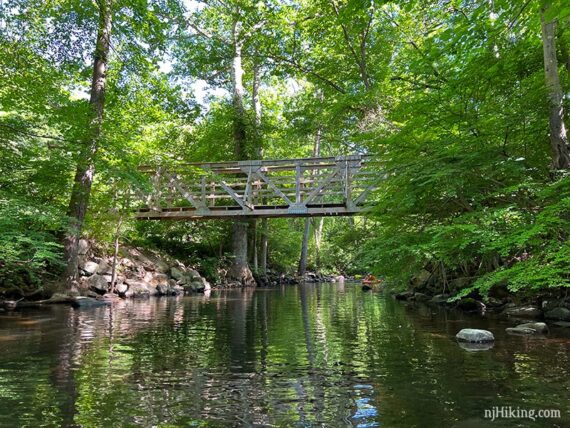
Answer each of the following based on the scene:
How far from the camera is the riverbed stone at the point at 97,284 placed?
12.3m

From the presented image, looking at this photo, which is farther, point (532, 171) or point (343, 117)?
point (343, 117)

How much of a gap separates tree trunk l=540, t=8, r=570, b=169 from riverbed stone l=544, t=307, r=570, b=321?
3.06 meters

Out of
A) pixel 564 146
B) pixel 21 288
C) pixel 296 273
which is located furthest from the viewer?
pixel 296 273

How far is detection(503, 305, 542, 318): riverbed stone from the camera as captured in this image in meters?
8.30

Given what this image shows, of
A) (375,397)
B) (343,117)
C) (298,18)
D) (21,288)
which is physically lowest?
(375,397)

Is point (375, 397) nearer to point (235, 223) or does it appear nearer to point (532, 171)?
point (532, 171)

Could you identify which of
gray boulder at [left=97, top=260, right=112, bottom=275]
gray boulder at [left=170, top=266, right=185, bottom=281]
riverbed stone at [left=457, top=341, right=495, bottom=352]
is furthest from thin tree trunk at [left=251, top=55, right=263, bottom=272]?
riverbed stone at [left=457, top=341, right=495, bottom=352]

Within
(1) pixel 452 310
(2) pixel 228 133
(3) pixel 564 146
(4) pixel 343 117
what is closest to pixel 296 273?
(2) pixel 228 133

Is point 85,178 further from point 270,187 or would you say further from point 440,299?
point 440,299

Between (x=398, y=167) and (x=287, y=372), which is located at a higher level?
(x=398, y=167)

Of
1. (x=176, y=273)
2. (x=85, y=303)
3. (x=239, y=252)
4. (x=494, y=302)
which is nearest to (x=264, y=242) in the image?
(x=239, y=252)

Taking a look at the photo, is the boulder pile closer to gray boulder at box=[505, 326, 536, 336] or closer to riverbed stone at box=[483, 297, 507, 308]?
riverbed stone at box=[483, 297, 507, 308]

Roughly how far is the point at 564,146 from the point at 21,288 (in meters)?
11.4

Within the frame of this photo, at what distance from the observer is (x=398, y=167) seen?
21.7 feet
